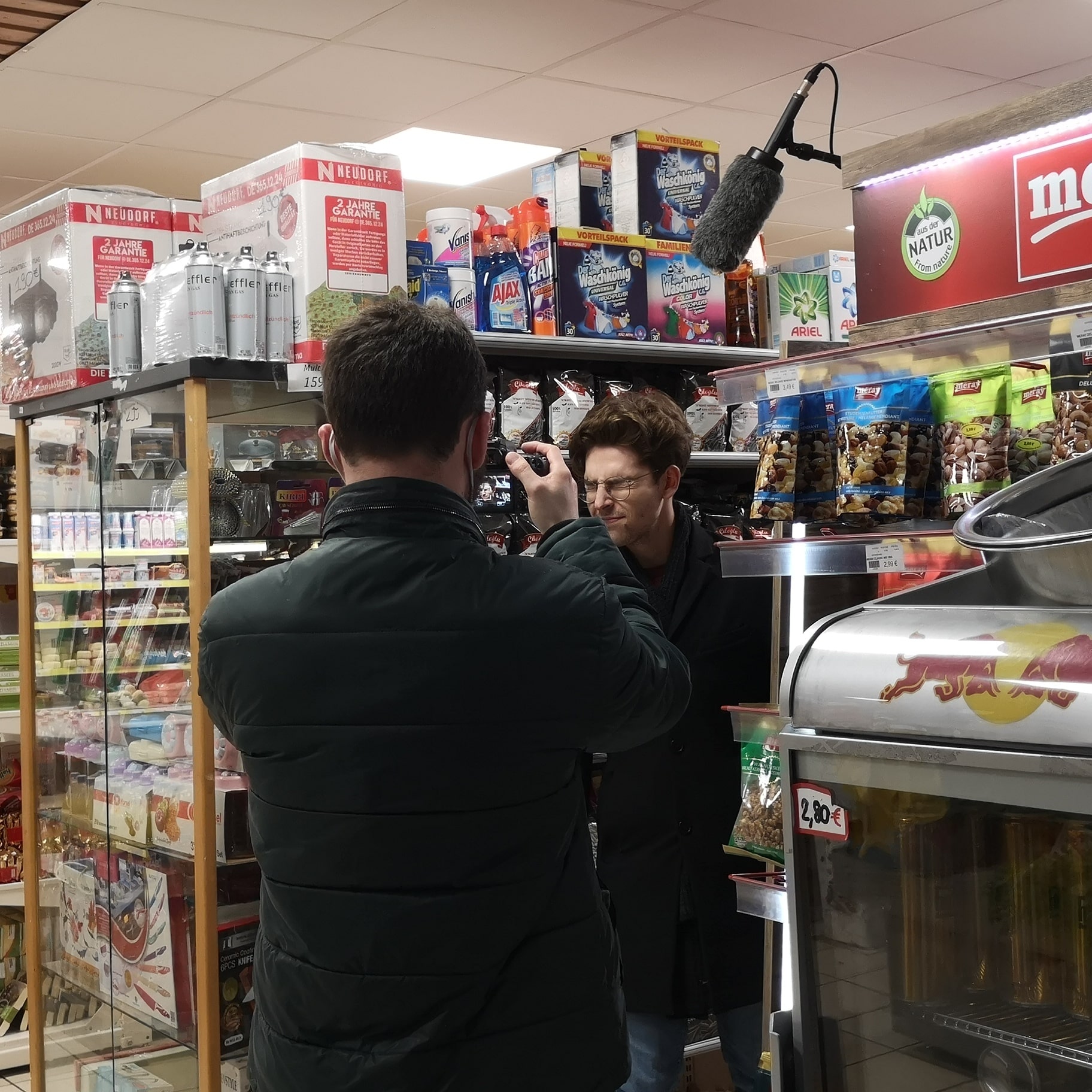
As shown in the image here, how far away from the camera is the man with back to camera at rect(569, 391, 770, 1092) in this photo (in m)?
2.79

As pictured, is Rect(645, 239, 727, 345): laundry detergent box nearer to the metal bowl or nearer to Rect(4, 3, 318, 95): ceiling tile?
the metal bowl

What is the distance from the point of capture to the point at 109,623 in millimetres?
3539

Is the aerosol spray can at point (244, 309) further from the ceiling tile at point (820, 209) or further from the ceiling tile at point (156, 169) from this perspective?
the ceiling tile at point (820, 209)

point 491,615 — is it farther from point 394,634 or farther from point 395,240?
point 395,240

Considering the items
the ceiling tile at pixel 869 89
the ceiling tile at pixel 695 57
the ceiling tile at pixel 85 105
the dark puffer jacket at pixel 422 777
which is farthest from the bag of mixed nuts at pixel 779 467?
the ceiling tile at pixel 85 105

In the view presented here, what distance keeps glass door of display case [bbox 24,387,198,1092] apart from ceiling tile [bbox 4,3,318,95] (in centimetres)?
257

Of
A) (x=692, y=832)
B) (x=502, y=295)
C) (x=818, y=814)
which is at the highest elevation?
(x=502, y=295)

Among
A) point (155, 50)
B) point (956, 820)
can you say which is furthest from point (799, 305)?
point (155, 50)

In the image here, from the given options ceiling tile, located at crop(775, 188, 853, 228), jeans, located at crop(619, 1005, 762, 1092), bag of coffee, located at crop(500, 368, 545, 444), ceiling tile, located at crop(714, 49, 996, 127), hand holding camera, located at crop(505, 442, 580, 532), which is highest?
ceiling tile, located at crop(775, 188, 853, 228)

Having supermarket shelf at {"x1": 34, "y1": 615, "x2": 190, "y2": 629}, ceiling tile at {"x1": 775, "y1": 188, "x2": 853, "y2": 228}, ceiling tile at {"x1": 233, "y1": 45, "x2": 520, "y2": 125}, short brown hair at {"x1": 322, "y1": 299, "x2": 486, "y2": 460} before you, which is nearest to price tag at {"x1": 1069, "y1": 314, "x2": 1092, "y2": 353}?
short brown hair at {"x1": 322, "y1": 299, "x2": 486, "y2": 460}

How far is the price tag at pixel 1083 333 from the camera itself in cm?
172

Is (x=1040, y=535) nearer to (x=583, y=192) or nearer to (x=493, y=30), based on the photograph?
(x=583, y=192)

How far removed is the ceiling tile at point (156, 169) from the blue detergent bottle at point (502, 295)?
4794 mm

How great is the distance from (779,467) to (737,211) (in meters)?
0.46
